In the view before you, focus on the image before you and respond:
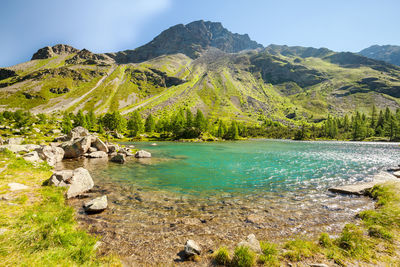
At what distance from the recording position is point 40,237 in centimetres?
686

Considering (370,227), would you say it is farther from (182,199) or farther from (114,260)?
(114,260)

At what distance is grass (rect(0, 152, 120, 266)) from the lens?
561 cm

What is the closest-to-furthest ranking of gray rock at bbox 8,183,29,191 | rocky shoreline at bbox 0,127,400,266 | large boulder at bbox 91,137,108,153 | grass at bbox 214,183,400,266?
grass at bbox 214,183,400,266 < rocky shoreline at bbox 0,127,400,266 < gray rock at bbox 8,183,29,191 < large boulder at bbox 91,137,108,153

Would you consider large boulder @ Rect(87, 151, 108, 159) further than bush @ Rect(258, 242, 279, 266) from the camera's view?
Yes

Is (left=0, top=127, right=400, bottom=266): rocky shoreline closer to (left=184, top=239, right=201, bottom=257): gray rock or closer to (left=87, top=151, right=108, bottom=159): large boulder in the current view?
(left=184, top=239, right=201, bottom=257): gray rock

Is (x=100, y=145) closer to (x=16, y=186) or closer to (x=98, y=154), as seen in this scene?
(x=98, y=154)

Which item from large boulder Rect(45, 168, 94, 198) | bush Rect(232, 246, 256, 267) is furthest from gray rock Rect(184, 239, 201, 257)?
large boulder Rect(45, 168, 94, 198)

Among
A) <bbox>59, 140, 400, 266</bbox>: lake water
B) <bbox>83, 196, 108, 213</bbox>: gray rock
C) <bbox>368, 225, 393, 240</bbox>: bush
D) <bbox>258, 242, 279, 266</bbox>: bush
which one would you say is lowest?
<bbox>59, 140, 400, 266</bbox>: lake water

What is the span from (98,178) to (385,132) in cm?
20939

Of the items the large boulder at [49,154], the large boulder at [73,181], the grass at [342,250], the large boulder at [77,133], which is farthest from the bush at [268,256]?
the large boulder at [77,133]

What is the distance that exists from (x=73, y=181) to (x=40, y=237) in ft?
33.8

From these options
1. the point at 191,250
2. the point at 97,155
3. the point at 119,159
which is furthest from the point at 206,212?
the point at 97,155

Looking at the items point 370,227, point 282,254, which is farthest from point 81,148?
point 370,227

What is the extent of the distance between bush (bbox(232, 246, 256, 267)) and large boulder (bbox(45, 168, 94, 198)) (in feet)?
48.0
